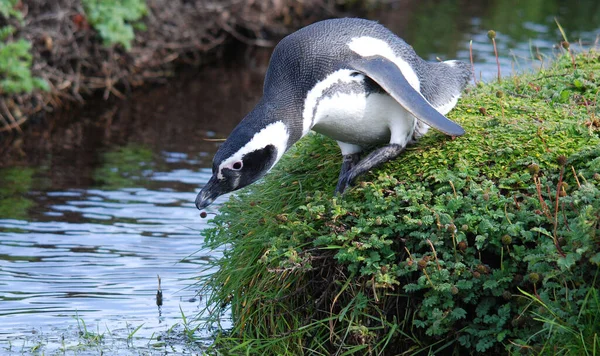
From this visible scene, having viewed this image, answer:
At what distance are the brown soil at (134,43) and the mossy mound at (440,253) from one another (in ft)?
16.9

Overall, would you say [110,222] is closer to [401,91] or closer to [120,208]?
[120,208]

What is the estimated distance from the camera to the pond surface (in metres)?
4.58

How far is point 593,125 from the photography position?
4.09m

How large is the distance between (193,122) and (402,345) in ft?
19.0

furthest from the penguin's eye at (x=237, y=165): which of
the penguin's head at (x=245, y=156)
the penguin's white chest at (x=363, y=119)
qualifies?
the penguin's white chest at (x=363, y=119)

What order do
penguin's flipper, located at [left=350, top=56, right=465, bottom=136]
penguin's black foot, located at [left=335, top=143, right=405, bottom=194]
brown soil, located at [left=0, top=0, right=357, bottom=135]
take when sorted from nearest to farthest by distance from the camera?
penguin's flipper, located at [left=350, top=56, right=465, bottom=136] < penguin's black foot, located at [left=335, top=143, right=405, bottom=194] < brown soil, located at [left=0, top=0, right=357, bottom=135]

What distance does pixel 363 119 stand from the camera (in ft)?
12.8

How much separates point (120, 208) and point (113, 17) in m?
3.53

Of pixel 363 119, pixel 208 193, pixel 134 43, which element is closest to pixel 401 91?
pixel 363 119

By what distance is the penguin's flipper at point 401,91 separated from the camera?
377 cm

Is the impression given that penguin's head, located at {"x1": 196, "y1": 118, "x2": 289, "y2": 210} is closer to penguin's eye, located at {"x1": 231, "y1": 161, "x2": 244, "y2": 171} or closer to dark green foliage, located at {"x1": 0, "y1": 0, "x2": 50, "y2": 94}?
penguin's eye, located at {"x1": 231, "y1": 161, "x2": 244, "y2": 171}

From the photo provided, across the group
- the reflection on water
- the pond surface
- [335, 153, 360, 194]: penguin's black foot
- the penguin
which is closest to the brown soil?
the pond surface

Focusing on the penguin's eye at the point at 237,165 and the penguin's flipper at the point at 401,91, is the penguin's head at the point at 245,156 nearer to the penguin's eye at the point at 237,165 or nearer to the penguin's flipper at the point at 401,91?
the penguin's eye at the point at 237,165

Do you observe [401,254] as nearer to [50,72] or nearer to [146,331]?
[146,331]
